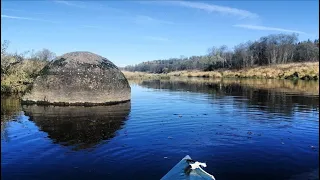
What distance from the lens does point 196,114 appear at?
25.3 metres

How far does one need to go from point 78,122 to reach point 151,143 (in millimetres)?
7291

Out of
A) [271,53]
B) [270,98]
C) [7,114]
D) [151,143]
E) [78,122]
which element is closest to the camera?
[151,143]

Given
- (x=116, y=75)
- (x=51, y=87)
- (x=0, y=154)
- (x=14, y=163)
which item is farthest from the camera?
(x=116, y=75)

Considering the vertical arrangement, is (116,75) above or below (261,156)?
above

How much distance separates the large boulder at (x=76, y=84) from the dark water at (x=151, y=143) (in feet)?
14.9

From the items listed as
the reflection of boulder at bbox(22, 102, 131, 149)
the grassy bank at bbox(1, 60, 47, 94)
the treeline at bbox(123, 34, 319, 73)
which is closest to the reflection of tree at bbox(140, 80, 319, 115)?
the reflection of boulder at bbox(22, 102, 131, 149)

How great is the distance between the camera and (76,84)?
30266 millimetres

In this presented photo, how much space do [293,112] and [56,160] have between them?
19.7 metres

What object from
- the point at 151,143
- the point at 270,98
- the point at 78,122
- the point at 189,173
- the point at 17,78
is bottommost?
the point at 151,143

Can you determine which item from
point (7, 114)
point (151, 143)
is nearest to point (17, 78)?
point (7, 114)

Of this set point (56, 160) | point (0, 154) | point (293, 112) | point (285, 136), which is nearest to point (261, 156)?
point (285, 136)

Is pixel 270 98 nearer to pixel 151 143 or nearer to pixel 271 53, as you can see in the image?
pixel 151 143

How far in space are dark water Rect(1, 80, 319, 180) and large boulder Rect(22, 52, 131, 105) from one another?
14.9 ft

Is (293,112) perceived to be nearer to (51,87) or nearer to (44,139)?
(44,139)
